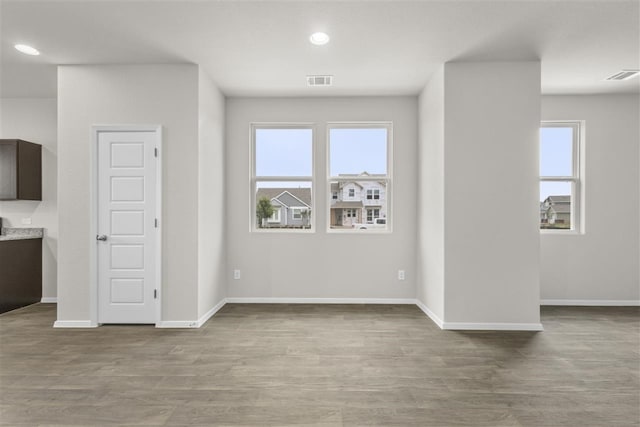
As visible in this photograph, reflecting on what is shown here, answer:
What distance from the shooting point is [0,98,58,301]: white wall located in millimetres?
5461

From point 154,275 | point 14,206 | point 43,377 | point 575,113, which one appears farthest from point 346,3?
point 14,206

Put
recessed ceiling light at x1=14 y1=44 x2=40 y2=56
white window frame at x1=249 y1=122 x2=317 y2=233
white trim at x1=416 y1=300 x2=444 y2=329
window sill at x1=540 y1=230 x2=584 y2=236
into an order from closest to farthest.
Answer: recessed ceiling light at x1=14 y1=44 x2=40 y2=56, white trim at x1=416 y1=300 x2=444 y2=329, window sill at x1=540 y1=230 x2=584 y2=236, white window frame at x1=249 y1=122 x2=317 y2=233

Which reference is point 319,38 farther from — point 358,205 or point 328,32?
point 358,205

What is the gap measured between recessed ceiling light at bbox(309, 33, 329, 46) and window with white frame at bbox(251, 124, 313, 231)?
6.14ft

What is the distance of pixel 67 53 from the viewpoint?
3883 millimetres

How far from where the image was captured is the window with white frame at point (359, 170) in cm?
539

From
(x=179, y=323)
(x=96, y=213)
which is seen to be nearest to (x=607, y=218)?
(x=179, y=323)

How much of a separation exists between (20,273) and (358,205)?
453cm

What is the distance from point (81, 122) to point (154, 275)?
1.81 metres

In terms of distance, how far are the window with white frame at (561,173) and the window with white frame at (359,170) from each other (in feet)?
7.08

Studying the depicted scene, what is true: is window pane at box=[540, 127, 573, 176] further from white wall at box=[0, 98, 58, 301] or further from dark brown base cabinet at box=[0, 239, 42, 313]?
dark brown base cabinet at box=[0, 239, 42, 313]

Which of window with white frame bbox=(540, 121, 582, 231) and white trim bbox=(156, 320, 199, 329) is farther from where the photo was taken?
window with white frame bbox=(540, 121, 582, 231)

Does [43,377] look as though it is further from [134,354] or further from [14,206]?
[14,206]

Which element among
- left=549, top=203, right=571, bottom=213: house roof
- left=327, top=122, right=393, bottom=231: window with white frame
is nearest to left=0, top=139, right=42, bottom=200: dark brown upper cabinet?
left=327, top=122, right=393, bottom=231: window with white frame
